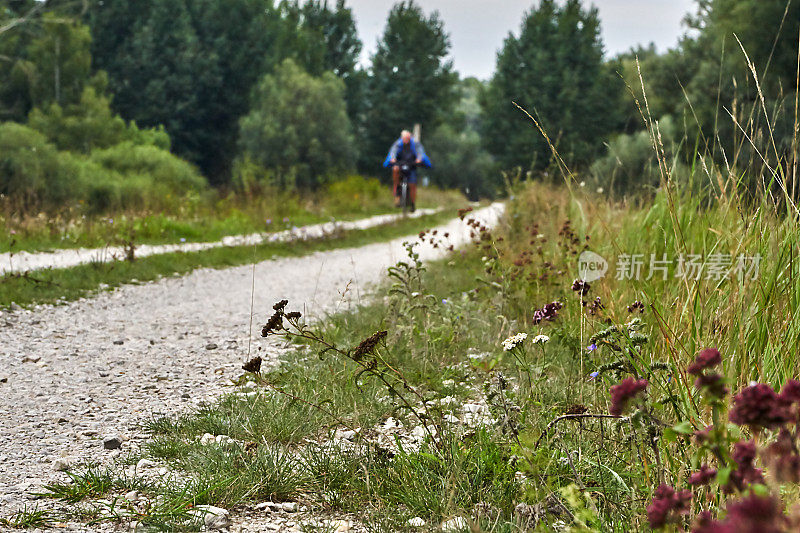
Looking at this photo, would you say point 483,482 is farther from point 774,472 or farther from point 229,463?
point 774,472

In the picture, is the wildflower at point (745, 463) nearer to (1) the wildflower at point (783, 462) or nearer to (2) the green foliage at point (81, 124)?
(1) the wildflower at point (783, 462)

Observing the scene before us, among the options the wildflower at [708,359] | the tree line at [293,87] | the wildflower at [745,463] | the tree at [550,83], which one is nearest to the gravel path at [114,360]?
the wildflower at [708,359]

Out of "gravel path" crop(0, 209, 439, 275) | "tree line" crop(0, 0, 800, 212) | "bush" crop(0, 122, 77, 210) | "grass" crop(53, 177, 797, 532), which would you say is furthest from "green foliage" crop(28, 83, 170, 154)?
"grass" crop(53, 177, 797, 532)

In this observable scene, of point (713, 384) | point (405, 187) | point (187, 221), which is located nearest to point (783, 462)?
point (713, 384)

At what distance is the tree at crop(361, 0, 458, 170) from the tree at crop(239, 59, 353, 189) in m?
12.4

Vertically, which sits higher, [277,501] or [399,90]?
[399,90]

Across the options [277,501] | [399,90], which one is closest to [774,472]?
[277,501]

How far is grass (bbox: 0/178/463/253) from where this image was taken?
926 centimetres

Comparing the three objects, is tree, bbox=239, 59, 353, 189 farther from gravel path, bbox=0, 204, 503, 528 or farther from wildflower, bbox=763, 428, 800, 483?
wildflower, bbox=763, 428, 800, 483

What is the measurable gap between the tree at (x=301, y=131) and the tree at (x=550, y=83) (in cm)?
1172

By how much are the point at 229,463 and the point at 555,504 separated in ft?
4.28

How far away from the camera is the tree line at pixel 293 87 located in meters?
24.5

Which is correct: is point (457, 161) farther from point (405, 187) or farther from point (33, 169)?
point (33, 169)

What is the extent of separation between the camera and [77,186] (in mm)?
16516
